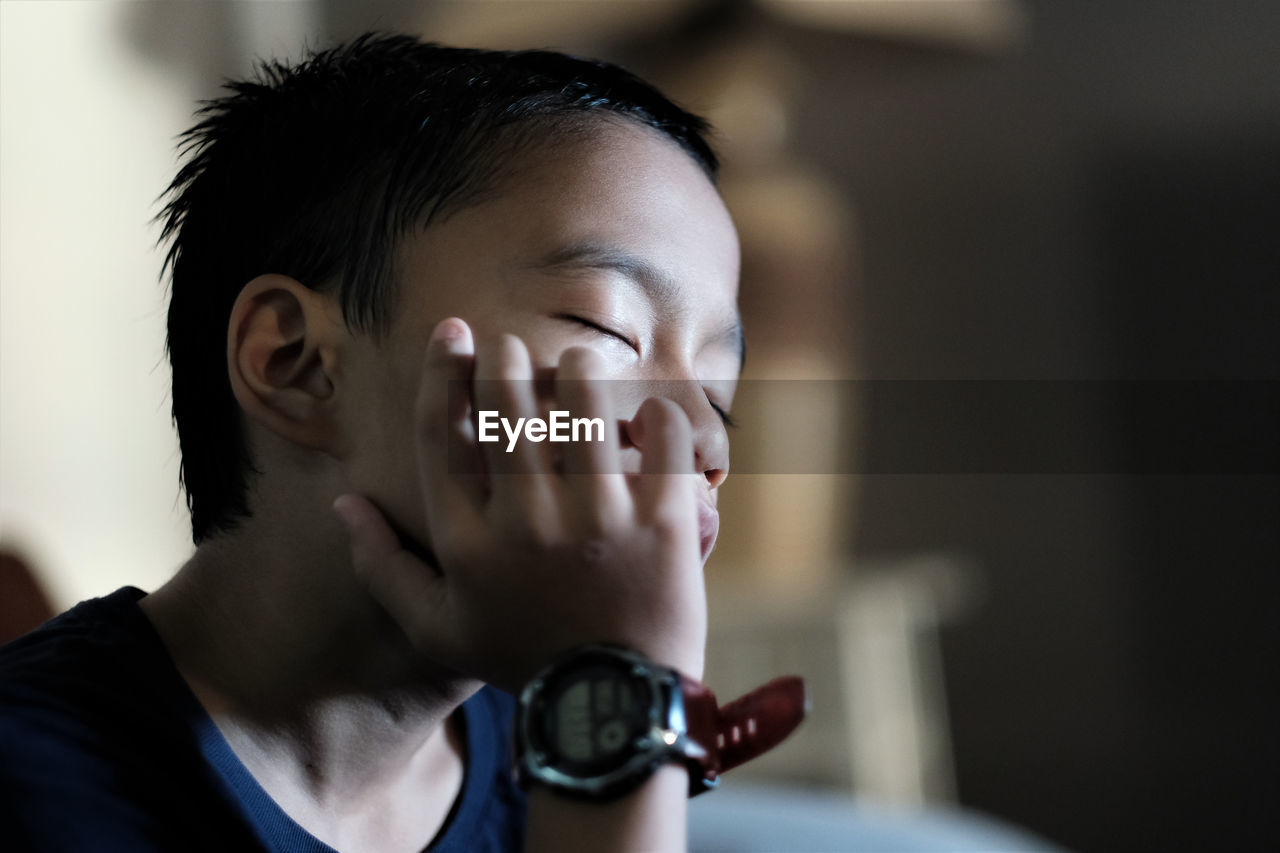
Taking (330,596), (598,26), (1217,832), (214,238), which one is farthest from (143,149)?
(1217,832)

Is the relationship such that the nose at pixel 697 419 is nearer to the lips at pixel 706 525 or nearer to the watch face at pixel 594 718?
the lips at pixel 706 525

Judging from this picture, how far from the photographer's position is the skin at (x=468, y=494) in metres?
0.56

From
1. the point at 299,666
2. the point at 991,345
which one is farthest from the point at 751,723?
the point at 991,345

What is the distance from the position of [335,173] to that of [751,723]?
474mm

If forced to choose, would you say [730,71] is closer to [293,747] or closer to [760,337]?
[760,337]

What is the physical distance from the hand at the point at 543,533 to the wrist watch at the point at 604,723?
0.01 m

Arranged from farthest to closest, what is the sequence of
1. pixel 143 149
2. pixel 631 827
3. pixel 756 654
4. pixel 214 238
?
pixel 756 654 → pixel 143 149 → pixel 214 238 → pixel 631 827

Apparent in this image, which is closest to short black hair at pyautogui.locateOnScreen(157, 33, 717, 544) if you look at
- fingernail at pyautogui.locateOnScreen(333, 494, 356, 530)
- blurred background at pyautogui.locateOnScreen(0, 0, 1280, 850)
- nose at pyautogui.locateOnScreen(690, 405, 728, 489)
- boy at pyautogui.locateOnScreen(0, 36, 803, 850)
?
boy at pyautogui.locateOnScreen(0, 36, 803, 850)

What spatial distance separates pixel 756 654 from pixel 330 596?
147cm

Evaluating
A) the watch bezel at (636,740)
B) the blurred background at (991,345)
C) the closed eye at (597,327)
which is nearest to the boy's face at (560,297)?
the closed eye at (597,327)

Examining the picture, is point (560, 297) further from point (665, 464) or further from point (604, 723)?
point (604, 723)

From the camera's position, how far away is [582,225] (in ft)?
2.20

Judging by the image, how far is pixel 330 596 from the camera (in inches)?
27.6

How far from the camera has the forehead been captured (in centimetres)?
67
